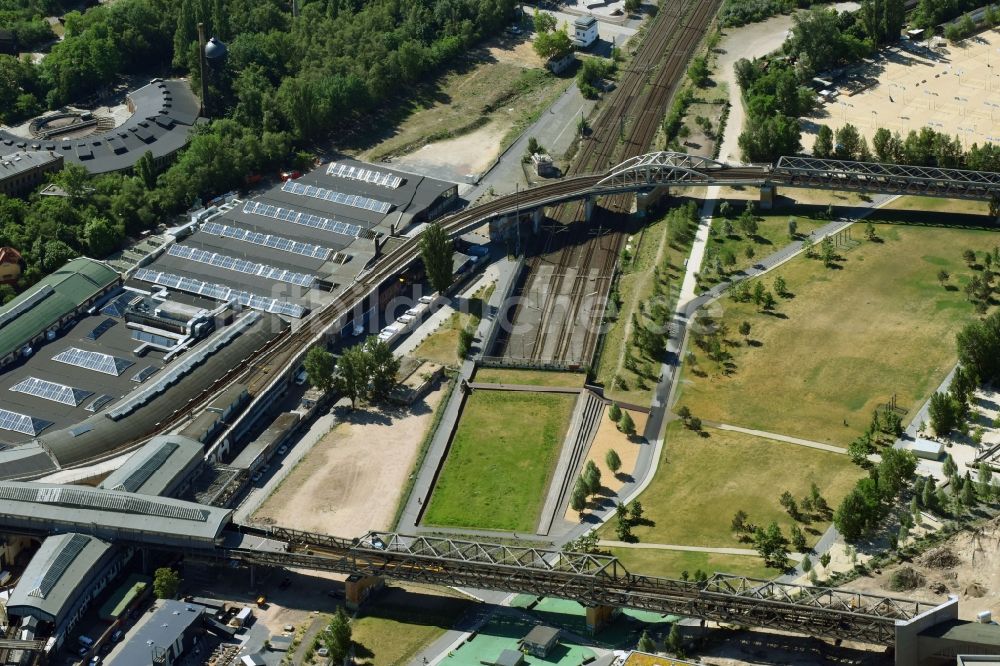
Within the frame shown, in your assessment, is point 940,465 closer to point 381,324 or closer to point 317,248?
point 381,324

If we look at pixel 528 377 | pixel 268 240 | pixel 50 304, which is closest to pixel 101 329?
pixel 50 304

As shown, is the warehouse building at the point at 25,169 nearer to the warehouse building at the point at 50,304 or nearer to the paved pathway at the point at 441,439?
the warehouse building at the point at 50,304

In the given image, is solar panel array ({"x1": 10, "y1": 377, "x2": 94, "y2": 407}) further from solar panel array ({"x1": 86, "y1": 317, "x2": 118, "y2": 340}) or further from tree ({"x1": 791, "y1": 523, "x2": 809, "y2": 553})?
tree ({"x1": 791, "y1": 523, "x2": 809, "y2": 553})

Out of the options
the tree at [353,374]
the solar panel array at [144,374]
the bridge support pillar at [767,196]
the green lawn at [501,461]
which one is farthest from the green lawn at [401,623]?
the bridge support pillar at [767,196]

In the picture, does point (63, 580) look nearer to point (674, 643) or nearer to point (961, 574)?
point (674, 643)

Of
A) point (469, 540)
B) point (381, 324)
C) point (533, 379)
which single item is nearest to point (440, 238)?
point (381, 324)

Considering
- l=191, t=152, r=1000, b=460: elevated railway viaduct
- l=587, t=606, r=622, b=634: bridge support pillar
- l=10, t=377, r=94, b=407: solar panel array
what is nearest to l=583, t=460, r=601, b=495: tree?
l=587, t=606, r=622, b=634: bridge support pillar
